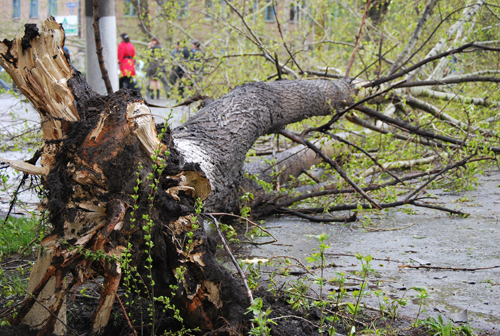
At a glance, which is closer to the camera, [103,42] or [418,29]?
[418,29]

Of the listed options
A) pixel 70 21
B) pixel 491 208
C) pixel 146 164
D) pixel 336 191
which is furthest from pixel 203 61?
pixel 70 21

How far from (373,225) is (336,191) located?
0.50m

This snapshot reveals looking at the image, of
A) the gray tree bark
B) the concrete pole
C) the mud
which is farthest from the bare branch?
the concrete pole

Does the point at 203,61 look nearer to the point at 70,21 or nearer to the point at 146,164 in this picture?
the point at 146,164

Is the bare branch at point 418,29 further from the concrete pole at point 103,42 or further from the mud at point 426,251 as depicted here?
the concrete pole at point 103,42

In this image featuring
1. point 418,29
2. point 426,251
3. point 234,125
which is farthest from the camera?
point 418,29

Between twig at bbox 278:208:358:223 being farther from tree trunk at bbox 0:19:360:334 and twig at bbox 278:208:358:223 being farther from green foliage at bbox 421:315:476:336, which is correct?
tree trunk at bbox 0:19:360:334

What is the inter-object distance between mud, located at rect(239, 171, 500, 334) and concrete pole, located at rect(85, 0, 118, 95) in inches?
136

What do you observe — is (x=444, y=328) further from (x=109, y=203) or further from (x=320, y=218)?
(x=320, y=218)

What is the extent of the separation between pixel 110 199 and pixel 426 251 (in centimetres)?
260

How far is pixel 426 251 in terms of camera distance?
3.54 metres

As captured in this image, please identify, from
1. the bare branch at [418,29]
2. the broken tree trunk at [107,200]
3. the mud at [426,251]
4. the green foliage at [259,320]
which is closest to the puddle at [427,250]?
the mud at [426,251]

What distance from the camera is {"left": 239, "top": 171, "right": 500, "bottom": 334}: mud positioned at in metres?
2.60

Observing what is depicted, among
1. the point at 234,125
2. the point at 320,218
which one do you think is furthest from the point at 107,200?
the point at 320,218
